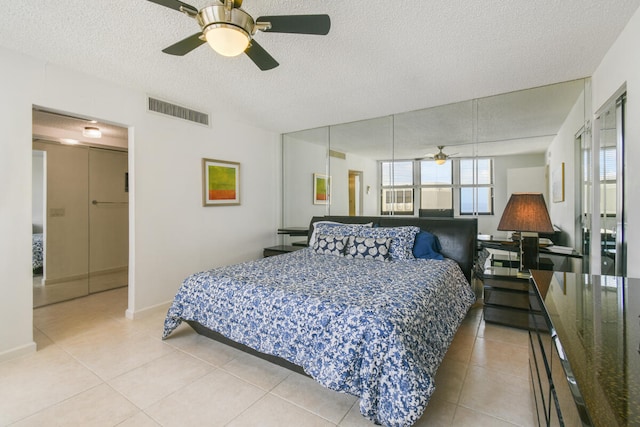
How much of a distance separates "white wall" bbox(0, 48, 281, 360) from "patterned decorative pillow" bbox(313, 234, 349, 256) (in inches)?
56.4

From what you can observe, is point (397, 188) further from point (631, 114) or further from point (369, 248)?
point (631, 114)

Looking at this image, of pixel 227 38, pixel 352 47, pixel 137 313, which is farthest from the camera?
pixel 137 313

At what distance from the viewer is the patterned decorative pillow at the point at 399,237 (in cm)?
320

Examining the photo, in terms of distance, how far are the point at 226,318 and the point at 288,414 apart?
0.81 m

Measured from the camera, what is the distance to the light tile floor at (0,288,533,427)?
1.67 meters

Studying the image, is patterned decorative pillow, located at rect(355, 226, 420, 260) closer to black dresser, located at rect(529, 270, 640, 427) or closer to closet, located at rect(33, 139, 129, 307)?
black dresser, located at rect(529, 270, 640, 427)

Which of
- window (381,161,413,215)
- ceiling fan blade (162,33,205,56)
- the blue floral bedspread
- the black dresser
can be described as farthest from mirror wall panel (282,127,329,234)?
the black dresser

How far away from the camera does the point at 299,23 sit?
1661 millimetres

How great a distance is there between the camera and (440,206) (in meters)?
3.93

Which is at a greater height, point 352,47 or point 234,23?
point 352,47

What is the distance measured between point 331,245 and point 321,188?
149cm

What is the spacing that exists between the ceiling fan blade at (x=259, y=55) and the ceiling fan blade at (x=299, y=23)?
0.68 feet

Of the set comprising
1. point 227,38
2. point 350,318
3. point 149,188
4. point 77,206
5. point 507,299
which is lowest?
point 507,299

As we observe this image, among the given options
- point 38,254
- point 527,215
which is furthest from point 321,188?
point 38,254
